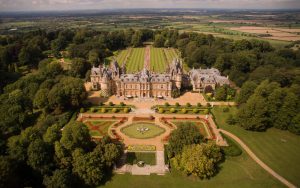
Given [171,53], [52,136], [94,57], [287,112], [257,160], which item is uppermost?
[94,57]

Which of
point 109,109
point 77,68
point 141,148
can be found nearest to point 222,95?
point 109,109

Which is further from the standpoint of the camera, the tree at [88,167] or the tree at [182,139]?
the tree at [182,139]

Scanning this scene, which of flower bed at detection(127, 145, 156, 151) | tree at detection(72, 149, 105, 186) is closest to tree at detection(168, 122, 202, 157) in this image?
flower bed at detection(127, 145, 156, 151)

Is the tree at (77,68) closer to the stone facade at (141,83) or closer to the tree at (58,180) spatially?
the stone facade at (141,83)

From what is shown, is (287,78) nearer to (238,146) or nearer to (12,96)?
(238,146)

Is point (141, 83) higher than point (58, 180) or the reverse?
higher

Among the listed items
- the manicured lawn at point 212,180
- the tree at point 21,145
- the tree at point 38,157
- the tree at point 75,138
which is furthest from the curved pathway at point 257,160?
the tree at point 21,145

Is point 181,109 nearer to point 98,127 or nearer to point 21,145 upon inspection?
point 98,127
